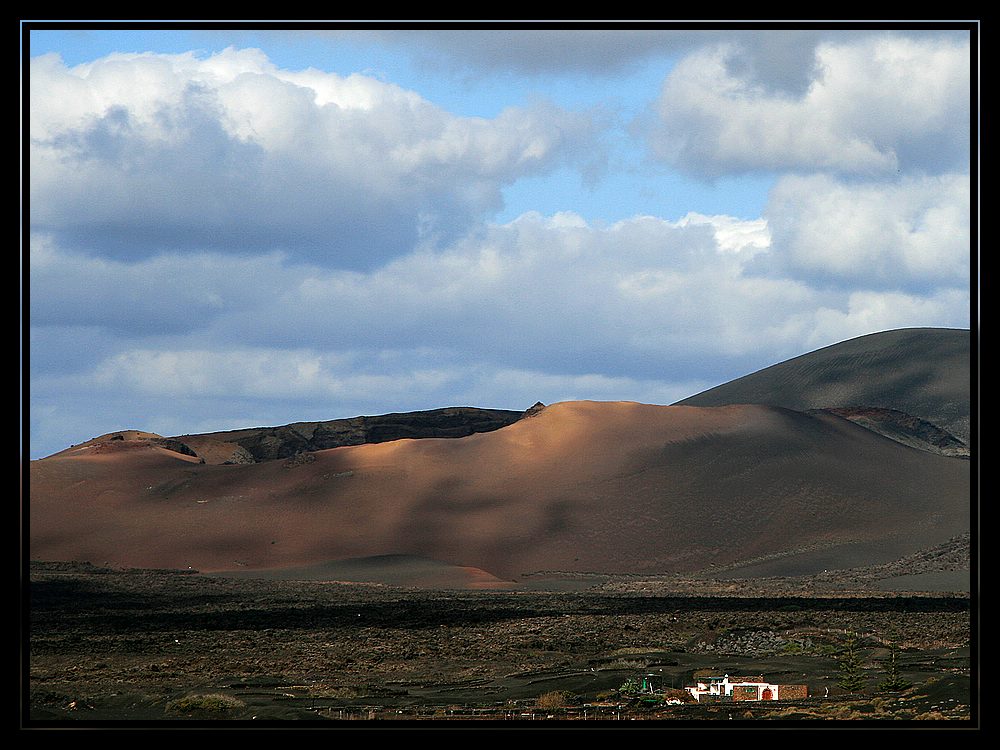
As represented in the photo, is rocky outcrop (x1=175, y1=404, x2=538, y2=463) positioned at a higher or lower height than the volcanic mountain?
higher

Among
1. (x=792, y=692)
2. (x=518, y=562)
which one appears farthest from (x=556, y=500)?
(x=792, y=692)

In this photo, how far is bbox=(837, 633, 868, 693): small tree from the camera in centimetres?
1834

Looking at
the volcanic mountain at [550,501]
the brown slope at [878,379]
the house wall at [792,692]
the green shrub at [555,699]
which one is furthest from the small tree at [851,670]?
the brown slope at [878,379]

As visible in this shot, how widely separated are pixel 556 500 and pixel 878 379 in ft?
161

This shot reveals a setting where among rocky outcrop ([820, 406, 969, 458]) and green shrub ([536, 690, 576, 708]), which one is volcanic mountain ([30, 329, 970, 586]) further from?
green shrub ([536, 690, 576, 708])

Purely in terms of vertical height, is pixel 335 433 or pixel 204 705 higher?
pixel 335 433

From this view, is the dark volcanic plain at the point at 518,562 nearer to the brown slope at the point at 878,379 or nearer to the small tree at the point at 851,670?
the small tree at the point at 851,670

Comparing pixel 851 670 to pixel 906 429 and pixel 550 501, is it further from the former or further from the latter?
pixel 906 429

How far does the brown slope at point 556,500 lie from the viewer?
189 feet

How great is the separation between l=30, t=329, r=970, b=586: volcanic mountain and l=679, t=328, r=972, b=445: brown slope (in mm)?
25250

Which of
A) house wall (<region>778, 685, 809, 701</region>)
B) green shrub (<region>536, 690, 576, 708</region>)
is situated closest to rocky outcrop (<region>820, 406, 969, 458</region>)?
house wall (<region>778, 685, 809, 701</region>)

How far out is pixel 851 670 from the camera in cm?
1933

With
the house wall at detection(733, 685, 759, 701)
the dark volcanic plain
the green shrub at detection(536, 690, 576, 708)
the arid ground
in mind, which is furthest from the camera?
the dark volcanic plain

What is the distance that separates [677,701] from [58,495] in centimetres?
6276
